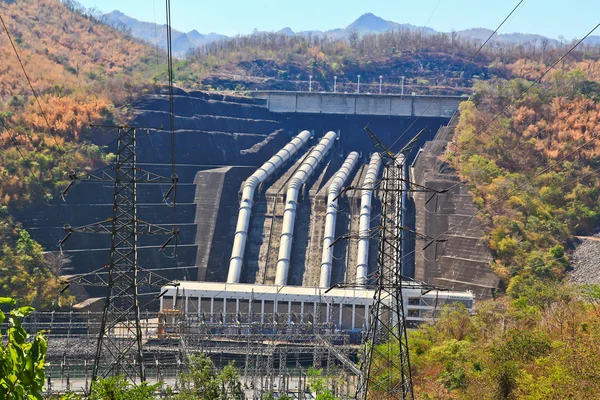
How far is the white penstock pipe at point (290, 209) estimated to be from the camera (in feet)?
199

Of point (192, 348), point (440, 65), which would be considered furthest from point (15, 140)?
point (440, 65)

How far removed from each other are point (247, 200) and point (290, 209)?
394 centimetres

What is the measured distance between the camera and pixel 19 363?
877 cm

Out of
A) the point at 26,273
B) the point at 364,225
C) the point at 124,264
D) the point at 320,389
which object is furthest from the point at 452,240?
the point at 124,264

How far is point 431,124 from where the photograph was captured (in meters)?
87.1

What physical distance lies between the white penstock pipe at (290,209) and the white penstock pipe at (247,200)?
2.35 metres

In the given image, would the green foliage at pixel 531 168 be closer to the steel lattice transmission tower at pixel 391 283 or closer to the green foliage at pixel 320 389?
the green foliage at pixel 320 389

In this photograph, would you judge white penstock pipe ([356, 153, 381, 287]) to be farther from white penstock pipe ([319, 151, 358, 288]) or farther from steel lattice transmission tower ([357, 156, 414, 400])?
steel lattice transmission tower ([357, 156, 414, 400])

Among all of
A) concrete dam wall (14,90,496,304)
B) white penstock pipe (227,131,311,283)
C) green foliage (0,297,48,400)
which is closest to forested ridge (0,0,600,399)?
concrete dam wall (14,90,496,304)

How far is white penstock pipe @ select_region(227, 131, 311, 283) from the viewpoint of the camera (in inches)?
2416

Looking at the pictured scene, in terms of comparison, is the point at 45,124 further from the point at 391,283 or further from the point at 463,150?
the point at 391,283

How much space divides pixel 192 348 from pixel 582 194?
122 feet

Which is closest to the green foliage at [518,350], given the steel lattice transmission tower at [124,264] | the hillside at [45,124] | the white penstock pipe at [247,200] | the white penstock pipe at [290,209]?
the steel lattice transmission tower at [124,264]

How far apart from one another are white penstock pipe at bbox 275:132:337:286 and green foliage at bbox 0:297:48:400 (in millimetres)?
49868
